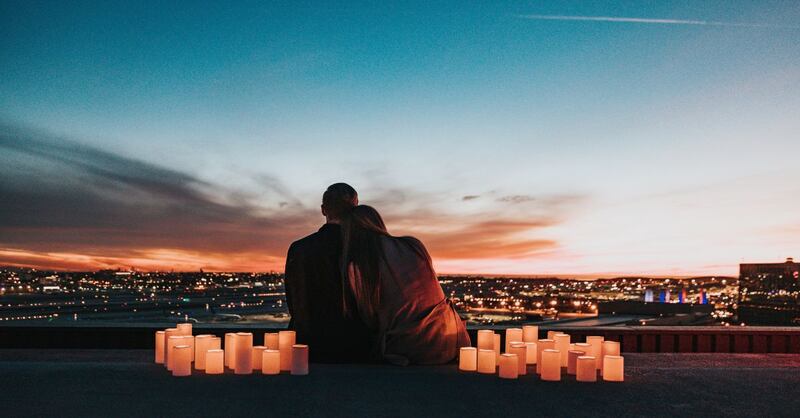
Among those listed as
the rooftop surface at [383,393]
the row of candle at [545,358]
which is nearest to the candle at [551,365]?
the row of candle at [545,358]

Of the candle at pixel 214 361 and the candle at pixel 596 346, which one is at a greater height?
the candle at pixel 596 346

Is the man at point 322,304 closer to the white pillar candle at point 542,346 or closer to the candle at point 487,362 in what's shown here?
the candle at point 487,362

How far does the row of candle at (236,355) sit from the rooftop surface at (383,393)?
133 mm

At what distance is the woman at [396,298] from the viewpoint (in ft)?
20.7

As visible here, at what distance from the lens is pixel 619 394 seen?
4898 millimetres

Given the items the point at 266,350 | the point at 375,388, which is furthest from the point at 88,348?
the point at 375,388

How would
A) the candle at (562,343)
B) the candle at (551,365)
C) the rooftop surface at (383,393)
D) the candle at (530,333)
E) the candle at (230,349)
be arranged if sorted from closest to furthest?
the rooftop surface at (383,393) < the candle at (551,365) < the candle at (230,349) < the candle at (562,343) < the candle at (530,333)

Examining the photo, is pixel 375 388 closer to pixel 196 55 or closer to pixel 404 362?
pixel 404 362

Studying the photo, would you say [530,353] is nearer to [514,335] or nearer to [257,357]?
[514,335]

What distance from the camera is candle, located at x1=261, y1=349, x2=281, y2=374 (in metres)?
5.73

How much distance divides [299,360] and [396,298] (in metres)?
1.21

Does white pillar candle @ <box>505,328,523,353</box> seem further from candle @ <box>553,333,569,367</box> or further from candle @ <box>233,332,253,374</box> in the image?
candle @ <box>233,332,253,374</box>

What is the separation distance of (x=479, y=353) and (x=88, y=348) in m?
4.93

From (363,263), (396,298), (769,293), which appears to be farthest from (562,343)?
(769,293)
